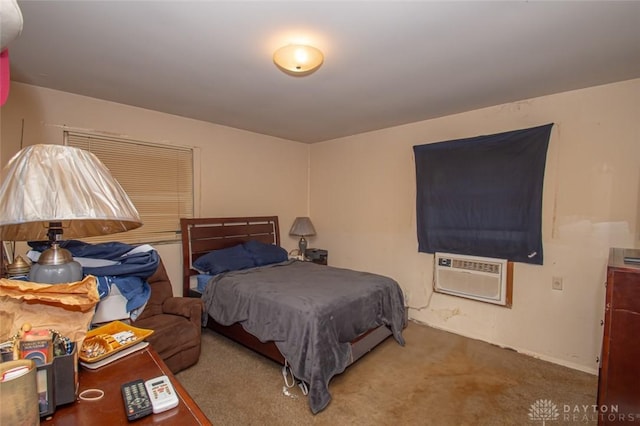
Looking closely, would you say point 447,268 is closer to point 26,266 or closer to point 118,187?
point 118,187

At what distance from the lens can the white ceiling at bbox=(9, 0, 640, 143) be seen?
1576 mm

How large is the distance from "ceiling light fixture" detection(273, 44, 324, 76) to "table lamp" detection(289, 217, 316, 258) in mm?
2746

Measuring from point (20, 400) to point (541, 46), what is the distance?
283 centimetres

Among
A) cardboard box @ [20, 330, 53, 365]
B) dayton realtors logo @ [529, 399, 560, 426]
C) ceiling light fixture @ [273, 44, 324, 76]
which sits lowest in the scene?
dayton realtors logo @ [529, 399, 560, 426]

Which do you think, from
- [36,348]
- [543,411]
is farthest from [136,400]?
[543,411]

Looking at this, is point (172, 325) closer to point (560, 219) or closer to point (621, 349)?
point (621, 349)

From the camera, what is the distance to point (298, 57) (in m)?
1.87

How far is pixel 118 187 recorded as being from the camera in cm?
117

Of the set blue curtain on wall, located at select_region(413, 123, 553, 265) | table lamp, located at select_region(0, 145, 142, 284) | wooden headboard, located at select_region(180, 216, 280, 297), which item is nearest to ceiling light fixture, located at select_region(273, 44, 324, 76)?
table lamp, located at select_region(0, 145, 142, 284)

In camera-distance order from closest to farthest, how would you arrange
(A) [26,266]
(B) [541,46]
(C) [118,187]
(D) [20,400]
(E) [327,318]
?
(D) [20,400] → (C) [118,187] → (A) [26,266] → (B) [541,46] → (E) [327,318]

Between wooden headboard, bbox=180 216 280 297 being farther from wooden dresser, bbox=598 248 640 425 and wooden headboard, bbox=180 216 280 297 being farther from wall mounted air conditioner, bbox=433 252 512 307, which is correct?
wooden dresser, bbox=598 248 640 425

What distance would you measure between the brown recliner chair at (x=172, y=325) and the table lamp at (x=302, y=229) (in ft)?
6.48

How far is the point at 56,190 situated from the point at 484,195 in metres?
3.24

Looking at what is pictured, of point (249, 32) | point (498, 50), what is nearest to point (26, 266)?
point (249, 32)
